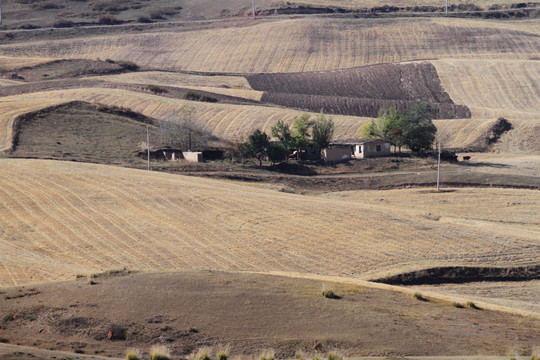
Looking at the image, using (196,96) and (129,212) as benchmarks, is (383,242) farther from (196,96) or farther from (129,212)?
(196,96)

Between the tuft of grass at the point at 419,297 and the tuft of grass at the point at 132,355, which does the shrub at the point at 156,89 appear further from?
the tuft of grass at the point at 132,355

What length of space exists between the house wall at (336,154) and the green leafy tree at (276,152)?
5257 mm


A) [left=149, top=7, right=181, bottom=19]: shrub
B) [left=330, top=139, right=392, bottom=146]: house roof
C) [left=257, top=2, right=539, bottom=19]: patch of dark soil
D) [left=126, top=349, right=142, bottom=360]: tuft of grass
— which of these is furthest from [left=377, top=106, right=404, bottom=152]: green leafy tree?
[left=149, top=7, right=181, bottom=19]: shrub

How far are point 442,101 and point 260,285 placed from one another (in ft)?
298

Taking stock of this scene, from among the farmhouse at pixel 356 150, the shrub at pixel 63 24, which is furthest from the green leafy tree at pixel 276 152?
the shrub at pixel 63 24

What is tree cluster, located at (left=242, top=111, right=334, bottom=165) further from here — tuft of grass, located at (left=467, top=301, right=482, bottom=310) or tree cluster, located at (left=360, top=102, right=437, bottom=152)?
tuft of grass, located at (left=467, top=301, right=482, bottom=310)

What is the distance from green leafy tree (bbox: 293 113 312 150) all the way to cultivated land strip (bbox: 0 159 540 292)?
29.3 meters

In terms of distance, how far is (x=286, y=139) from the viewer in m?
83.7

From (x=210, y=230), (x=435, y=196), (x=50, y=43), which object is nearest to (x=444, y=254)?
(x=210, y=230)

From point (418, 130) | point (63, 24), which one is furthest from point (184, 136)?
point (63, 24)

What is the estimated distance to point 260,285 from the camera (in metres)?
27.3

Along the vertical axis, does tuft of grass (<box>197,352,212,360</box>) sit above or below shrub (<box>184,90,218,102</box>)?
below

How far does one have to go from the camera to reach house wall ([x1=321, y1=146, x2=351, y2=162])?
83544mm

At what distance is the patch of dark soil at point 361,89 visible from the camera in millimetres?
109312
